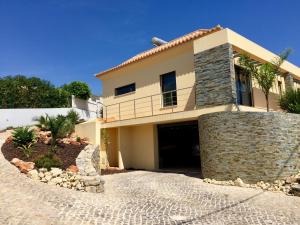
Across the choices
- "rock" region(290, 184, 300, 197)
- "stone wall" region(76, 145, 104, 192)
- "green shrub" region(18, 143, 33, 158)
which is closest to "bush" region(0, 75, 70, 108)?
"stone wall" region(76, 145, 104, 192)

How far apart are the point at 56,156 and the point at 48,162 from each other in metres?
1.29

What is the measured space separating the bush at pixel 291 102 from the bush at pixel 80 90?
2136 cm

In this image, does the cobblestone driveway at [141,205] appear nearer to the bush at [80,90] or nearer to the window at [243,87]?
the window at [243,87]

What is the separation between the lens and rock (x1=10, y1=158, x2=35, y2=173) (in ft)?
37.6


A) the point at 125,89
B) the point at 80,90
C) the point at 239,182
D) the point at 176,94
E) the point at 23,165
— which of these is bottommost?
the point at 239,182

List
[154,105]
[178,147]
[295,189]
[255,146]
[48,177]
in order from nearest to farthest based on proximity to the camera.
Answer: [295,189] → [48,177] → [255,146] → [154,105] → [178,147]

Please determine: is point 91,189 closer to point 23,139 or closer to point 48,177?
point 48,177

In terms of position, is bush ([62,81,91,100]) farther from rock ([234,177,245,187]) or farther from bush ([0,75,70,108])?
rock ([234,177,245,187])

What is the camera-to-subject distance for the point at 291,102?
1465 cm

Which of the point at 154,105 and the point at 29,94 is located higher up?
the point at 29,94

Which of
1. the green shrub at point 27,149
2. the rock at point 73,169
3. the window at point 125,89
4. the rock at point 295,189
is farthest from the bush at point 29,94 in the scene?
the rock at point 295,189

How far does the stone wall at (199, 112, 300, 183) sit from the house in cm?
116

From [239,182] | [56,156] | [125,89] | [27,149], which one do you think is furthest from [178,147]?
[27,149]

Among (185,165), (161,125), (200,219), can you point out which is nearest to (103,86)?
(161,125)
